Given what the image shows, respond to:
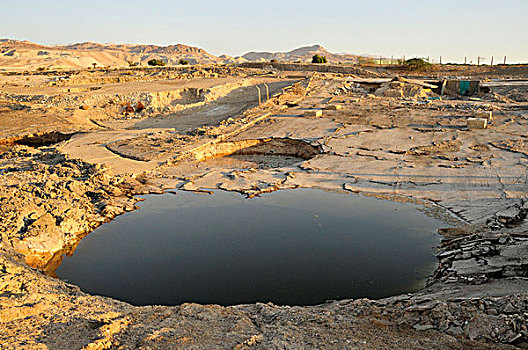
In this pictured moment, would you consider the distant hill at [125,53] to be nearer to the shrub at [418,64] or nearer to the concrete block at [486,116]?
the shrub at [418,64]

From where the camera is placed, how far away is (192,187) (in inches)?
447

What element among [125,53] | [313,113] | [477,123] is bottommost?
[477,123]

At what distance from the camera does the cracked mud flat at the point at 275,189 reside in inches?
180

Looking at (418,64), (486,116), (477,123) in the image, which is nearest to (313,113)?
(477,123)

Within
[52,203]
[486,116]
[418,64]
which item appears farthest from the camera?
[418,64]

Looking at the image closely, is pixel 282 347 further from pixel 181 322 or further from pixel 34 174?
pixel 34 174

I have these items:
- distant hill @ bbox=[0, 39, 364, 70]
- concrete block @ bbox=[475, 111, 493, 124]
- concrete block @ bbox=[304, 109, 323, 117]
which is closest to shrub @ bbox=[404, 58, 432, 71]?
concrete block @ bbox=[475, 111, 493, 124]

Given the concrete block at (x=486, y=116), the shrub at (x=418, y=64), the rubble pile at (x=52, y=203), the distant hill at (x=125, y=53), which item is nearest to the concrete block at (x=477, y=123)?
the concrete block at (x=486, y=116)

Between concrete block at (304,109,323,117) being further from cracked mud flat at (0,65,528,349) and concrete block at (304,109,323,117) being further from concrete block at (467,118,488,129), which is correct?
concrete block at (467,118,488,129)

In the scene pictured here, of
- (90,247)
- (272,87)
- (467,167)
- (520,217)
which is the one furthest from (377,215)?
(272,87)

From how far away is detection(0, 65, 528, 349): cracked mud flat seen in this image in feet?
15.0

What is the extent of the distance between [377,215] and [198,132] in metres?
9.77

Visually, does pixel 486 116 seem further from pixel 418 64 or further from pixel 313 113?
pixel 418 64

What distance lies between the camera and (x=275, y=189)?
10.9 m
